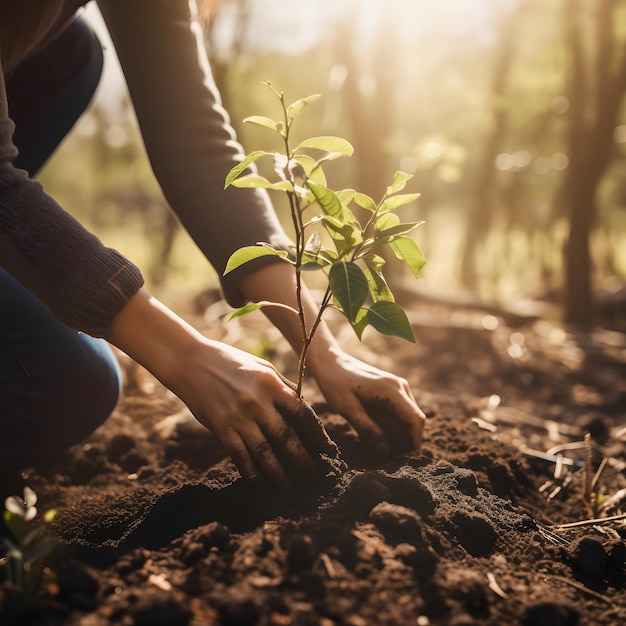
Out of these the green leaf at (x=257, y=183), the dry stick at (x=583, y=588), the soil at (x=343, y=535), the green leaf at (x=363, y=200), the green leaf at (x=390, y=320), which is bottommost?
the dry stick at (x=583, y=588)

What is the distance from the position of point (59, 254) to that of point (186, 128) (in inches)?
27.9

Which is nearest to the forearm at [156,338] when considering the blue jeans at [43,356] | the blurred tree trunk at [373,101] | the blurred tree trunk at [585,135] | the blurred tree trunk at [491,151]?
the blue jeans at [43,356]

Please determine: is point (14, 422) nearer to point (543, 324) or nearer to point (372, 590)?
point (372, 590)

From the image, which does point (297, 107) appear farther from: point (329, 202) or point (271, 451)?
point (271, 451)

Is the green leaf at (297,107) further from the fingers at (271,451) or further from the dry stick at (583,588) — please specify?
the dry stick at (583,588)

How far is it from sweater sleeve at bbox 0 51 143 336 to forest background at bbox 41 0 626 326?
51.2 inches

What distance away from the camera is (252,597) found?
1096 millimetres

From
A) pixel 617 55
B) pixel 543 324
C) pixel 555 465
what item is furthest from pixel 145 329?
pixel 617 55

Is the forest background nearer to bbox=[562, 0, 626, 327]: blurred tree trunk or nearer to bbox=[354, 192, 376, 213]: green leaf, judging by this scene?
bbox=[562, 0, 626, 327]: blurred tree trunk

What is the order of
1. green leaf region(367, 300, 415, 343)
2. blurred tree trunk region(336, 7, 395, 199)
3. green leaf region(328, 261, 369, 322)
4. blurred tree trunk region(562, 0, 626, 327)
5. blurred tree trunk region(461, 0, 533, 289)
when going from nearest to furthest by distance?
green leaf region(328, 261, 369, 322) → green leaf region(367, 300, 415, 343) → blurred tree trunk region(562, 0, 626, 327) → blurred tree trunk region(336, 7, 395, 199) → blurred tree trunk region(461, 0, 533, 289)

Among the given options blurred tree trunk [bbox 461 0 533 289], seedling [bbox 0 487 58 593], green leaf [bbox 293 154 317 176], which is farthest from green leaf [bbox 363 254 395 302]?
blurred tree trunk [bbox 461 0 533 289]

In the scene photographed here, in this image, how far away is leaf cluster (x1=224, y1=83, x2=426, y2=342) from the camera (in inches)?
49.1

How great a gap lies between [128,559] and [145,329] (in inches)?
19.6

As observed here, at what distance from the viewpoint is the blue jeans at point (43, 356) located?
1.87m
